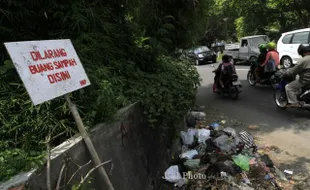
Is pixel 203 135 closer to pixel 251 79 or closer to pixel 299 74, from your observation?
pixel 299 74

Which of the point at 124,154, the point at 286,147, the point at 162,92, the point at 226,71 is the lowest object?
the point at 286,147

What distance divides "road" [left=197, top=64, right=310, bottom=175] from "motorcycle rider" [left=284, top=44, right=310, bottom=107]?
46 centimetres

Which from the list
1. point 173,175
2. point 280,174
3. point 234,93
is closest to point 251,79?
point 234,93

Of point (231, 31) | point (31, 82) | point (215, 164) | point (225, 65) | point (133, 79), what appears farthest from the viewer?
point (231, 31)

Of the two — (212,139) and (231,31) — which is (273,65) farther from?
(231,31)

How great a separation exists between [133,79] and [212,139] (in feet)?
5.69

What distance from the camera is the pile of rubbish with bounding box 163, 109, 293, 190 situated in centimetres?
354

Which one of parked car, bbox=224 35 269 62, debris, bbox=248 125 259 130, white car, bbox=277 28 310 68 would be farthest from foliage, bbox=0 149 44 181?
parked car, bbox=224 35 269 62

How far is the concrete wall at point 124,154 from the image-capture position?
6.99 ft

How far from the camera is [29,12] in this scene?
3.82m

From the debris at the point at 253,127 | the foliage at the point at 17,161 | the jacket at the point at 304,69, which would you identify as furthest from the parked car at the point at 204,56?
the foliage at the point at 17,161

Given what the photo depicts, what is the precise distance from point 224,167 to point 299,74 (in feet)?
11.1

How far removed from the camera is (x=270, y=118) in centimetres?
613

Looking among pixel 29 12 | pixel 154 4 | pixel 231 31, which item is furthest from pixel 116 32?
pixel 231 31
